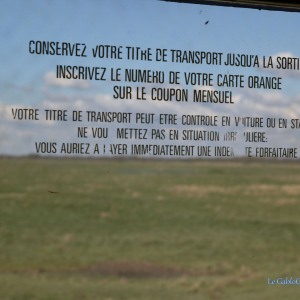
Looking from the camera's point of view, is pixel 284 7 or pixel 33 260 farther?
pixel 284 7

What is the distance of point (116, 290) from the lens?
10.9ft

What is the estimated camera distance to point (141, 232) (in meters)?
3.42

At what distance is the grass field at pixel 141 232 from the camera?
330 centimetres

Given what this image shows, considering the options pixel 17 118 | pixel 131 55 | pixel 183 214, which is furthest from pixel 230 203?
pixel 17 118

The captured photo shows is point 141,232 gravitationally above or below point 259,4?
below

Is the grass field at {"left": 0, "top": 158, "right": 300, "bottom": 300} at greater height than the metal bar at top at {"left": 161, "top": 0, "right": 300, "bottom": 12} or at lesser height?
lesser

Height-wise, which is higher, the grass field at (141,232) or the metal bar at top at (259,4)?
the metal bar at top at (259,4)

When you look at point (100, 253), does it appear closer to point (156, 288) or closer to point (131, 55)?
point (156, 288)

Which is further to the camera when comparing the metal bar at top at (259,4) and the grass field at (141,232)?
the metal bar at top at (259,4)

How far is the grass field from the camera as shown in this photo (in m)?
3.30

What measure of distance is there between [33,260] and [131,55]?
125cm

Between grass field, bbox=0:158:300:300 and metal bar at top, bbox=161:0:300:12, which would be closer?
grass field, bbox=0:158:300:300

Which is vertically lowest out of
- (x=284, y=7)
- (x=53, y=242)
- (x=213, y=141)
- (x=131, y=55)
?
(x=53, y=242)

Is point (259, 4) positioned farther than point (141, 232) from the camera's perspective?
Yes
